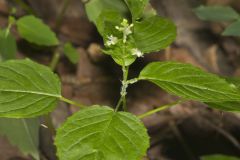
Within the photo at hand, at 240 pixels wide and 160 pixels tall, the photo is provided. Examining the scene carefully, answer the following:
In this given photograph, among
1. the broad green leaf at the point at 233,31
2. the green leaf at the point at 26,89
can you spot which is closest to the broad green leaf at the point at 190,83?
the green leaf at the point at 26,89

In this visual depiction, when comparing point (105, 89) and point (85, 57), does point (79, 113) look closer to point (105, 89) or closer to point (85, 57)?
point (105, 89)

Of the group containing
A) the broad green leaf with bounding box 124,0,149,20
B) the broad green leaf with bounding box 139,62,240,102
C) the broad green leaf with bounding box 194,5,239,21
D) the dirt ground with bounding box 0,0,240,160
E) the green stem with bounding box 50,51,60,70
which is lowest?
the dirt ground with bounding box 0,0,240,160

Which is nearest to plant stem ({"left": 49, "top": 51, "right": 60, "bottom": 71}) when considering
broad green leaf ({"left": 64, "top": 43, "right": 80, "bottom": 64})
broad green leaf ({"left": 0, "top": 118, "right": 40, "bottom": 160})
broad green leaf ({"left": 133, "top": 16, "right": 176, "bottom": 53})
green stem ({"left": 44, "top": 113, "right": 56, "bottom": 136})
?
broad green leaf ({"left": 64, "top": 43, "right": 80, "bottom": 64})

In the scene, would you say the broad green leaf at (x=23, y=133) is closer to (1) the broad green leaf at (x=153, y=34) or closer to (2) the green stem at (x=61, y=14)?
(1) the broad green leaf at (x=153, y=34)

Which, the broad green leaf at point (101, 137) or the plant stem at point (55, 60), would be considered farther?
the plant stem at point (55, 60)

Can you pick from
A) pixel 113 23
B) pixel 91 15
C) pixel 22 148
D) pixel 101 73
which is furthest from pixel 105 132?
pixel 101 73

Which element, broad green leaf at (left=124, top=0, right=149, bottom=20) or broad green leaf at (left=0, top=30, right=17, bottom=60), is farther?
broad green leaf at (left=0, top=30, right=17, bottom=60)

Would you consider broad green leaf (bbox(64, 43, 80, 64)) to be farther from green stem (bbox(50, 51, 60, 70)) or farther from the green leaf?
the green leaf
